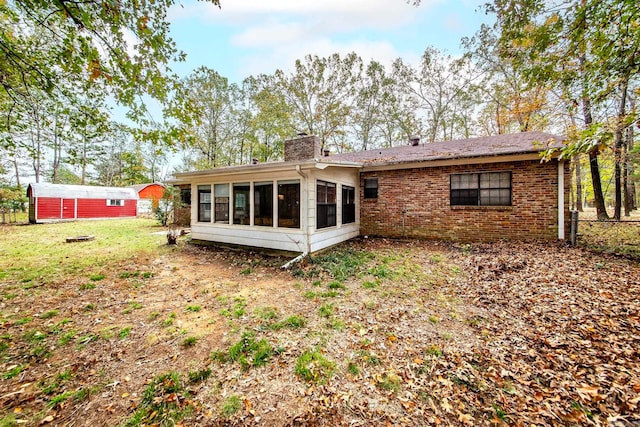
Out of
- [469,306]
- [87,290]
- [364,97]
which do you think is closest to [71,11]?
[87,290]

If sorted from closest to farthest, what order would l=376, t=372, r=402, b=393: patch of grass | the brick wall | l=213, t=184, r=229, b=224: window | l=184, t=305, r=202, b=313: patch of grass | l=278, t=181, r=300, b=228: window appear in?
l=376, t=372, r=402, b=393: patch of grass, l=184, t=305, r=202, b=313: patch of grass, l=278, t=181, r=300, b=228: window, the brick wall, l=213, t=184, r=229, b=224: window

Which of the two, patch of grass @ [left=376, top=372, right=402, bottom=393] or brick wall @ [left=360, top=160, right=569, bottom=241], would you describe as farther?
brick wall @ [left=360, top=160, right=569, bottom=241]

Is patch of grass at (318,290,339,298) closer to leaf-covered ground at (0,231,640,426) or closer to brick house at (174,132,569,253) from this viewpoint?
leaf-covered ground at (0,231,640,426)

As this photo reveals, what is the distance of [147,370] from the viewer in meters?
2.63

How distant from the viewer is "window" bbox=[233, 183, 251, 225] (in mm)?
7570

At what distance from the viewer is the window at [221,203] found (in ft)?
26.3

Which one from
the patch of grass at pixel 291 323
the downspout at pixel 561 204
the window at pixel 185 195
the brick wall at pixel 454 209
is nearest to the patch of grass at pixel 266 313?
the patch of grass at pixel 291 323

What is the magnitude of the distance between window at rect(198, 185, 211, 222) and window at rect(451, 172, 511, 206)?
338 inches

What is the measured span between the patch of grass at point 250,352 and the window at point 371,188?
7.58 m

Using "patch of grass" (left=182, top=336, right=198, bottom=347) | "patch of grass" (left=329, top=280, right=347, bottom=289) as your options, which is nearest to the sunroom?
"patch of grass" (left=329, top=280, right=347, bottom=289)

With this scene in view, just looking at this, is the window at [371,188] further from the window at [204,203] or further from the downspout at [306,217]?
the window at [204,203]

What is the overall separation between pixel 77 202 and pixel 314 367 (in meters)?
22.3

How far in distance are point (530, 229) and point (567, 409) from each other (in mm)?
7121

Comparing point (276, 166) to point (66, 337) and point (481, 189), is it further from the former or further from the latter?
point (481, 189)
